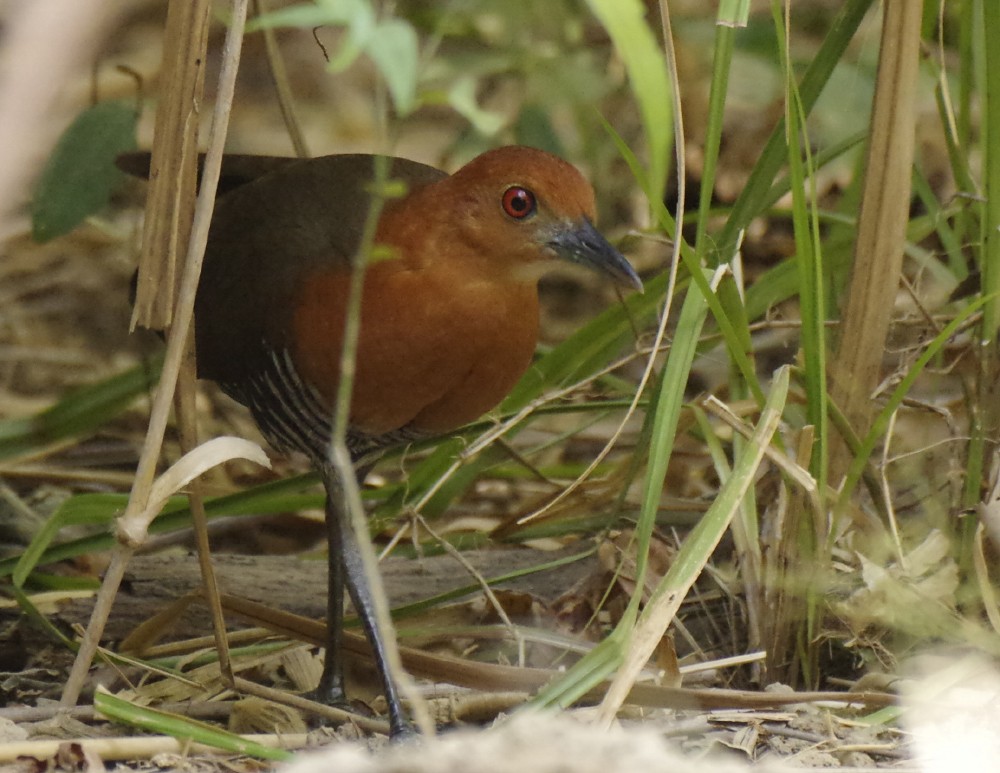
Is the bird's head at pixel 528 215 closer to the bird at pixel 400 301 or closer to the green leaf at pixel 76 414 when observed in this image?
the bird at pixel 400 301

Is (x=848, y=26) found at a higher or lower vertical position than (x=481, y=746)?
higher

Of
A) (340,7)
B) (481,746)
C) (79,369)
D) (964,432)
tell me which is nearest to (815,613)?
(964,432)

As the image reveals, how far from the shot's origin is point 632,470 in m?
2.38

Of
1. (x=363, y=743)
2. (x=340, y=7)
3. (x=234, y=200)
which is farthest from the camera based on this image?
(x=234, y=200)

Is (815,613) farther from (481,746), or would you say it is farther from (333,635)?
(481,746)

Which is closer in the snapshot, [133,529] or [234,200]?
[133,529]

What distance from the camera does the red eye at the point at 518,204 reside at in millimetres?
2217

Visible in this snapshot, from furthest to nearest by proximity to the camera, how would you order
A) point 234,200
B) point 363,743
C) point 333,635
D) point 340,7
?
point 234,200
point 333,635
point 363,743
point 340,7

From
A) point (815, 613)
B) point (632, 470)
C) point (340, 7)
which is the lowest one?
point (815, 613)

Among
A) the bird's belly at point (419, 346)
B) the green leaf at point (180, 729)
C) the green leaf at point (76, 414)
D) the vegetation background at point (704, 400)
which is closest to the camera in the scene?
the green leaf at point (180, 729)

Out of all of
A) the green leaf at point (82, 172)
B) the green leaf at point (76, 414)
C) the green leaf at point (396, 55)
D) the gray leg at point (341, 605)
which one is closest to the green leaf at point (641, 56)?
the green leaf at point (396, 55)

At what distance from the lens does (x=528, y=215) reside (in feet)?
7.29

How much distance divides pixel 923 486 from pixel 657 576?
0.53 meters

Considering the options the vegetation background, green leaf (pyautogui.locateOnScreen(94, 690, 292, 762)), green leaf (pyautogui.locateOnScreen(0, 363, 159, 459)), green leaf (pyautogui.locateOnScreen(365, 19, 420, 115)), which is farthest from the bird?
green leaf (pyautogui.locateOnScreen(365, 19, 420, 115))
